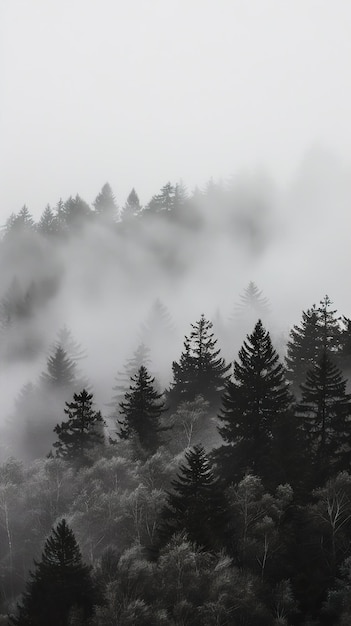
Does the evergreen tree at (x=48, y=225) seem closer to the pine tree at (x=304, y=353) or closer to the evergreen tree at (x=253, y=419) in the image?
the pine tree at (x=304, y=353)

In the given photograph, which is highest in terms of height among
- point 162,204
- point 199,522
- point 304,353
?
point 162,204

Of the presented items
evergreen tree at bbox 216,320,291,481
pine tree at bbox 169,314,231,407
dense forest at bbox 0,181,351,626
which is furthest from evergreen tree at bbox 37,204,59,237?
evergreen tree at bbox 216,320,291,481

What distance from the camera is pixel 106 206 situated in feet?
464

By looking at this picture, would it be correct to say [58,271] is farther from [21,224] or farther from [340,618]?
[340,618]

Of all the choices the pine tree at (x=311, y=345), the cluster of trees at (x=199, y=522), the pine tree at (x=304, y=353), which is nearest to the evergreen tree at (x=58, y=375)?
the cluster of trees at (x=199, y=522)

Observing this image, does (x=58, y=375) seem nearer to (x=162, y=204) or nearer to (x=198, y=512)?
(x=198, y=512)

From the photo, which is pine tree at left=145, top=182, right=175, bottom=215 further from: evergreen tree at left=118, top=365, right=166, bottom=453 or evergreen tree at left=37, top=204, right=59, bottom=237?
evergreen tree at left=118, top=365, right=166, bottom=453

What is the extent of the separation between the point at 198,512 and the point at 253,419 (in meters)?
9.53

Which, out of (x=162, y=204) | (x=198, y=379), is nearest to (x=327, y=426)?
(x=198, y=379)

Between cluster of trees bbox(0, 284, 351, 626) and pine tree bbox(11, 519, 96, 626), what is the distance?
3.6 inches

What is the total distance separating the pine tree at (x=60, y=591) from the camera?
33125 millimetres

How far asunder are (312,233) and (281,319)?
58.9m

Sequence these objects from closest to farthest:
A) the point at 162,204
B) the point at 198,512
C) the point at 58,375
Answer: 1. the point at 198,512
2. the point at 58,375
3. the point at 162,204

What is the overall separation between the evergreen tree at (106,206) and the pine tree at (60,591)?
369 feet
